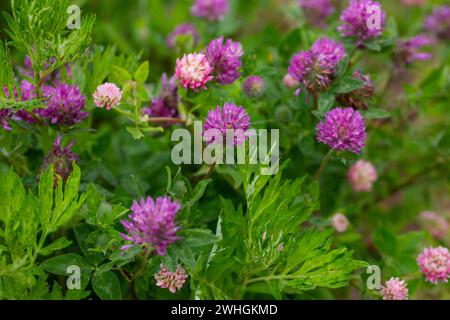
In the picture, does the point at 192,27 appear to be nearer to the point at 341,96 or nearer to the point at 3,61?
the point at 341,96

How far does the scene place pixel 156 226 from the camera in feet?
3.10

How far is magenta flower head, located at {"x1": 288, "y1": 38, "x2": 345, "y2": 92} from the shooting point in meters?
1.23

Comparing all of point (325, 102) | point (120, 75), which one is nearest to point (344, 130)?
point (325, 102)

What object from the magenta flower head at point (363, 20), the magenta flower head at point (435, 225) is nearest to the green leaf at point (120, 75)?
the magenta flower head at point (363, 20)

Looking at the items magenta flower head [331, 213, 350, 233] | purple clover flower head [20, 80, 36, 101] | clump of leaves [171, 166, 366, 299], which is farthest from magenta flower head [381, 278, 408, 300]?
purple clover flower head [20, 80, 36, 101]

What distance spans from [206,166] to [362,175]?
429 millimetres

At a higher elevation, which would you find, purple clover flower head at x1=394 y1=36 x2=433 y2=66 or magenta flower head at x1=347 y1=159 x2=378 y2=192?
purple clover flower head at x1=394 y1=36 x2=433 y2=66

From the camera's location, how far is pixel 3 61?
3.66 ft

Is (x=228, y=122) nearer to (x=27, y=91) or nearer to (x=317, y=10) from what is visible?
(x=27, y=91)

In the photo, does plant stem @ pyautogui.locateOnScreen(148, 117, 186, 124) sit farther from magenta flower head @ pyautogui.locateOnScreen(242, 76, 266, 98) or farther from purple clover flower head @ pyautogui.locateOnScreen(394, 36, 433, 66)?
purple clover flower head @ pyautogui.locateOnScreen(394, 36, 433, 66)

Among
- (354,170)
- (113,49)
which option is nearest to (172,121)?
(113,49)

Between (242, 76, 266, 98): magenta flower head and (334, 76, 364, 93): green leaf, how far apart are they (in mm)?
156

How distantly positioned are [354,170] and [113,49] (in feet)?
2.15
